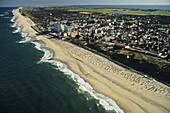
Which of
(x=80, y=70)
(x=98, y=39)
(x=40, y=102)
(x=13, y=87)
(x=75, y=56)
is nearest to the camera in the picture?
(x=40, y=102)

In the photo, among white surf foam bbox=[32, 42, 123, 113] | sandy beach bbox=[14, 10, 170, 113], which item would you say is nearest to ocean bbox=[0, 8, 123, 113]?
white surf foam bbox=[32, 42, 123, 113]

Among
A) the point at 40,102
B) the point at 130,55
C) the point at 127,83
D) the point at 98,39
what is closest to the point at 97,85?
the point at 127,83

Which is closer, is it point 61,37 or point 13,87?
point 13,87

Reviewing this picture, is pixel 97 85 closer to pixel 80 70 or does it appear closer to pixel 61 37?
pixel 80 70

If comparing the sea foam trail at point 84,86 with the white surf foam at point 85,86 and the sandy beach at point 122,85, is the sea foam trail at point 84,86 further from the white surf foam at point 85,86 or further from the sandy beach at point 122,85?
the sandy beach at point 122,85

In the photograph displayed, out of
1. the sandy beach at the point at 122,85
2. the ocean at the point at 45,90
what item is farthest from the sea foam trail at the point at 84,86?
the sandy beach at the point at 122,85

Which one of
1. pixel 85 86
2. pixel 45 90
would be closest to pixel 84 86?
pixel 85 86

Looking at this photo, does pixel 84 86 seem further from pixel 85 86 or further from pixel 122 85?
pixel 122 85
